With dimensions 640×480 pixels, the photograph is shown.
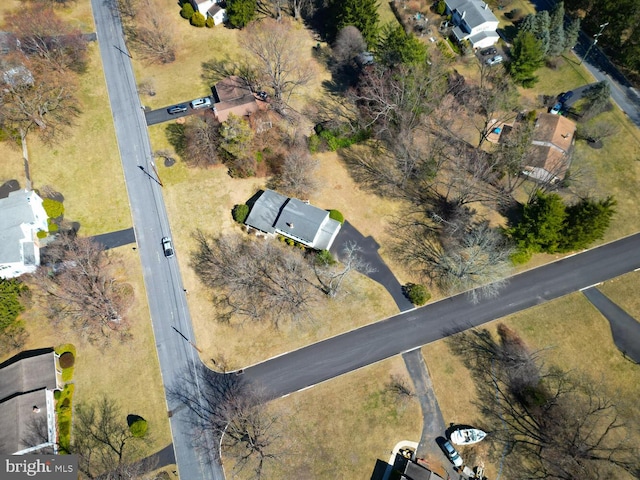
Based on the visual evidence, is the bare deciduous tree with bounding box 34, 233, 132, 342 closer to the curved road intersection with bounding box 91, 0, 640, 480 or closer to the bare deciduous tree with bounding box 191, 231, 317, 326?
the curved road intersection with bounding box 91, 0, 640, 480

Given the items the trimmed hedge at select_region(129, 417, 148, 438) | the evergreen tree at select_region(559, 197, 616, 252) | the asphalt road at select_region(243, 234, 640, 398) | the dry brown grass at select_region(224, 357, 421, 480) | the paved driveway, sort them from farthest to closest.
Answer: the paved driveway < the evergreen tree at select_region(559, 197, 616, 252) < the asphalt road at select_region(243, 234, 640, 398) < the dry brown grass at select_region(224, 357, 421, 480) < the trimmed hedge at select_region(129, 417, 148, 438)

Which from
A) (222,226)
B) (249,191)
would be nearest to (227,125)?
(249,191)

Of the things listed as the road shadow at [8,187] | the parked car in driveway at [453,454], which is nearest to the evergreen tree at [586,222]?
the parked car in driveway at [453,454]

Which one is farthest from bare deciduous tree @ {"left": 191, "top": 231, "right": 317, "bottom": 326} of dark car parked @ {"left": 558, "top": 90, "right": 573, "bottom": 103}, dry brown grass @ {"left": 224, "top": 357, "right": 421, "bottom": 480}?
dark car parked @ {"left": 558, "top": 90, "right": 573, "bottom": 103}

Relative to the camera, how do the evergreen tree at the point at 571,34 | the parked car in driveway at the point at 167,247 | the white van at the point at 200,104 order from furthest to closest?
the evergreen tree at the point at 571,34, the white van at the point at 200,104, the parked car in driveway at the point at 167,247

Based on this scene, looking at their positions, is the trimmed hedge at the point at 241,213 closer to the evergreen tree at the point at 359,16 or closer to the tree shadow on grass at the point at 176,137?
the tree shadow on grass at the point at 176,137

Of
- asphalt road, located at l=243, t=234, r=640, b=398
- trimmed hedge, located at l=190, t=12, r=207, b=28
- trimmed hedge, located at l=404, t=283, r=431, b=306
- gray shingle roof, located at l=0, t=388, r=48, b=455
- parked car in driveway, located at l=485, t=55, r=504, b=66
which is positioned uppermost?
trimmed hedge, located at l=190, t=12, r=207, b=28
